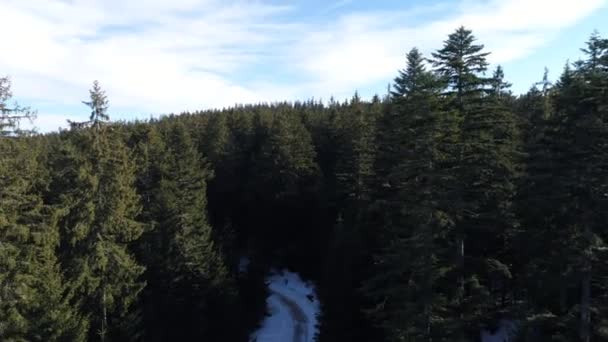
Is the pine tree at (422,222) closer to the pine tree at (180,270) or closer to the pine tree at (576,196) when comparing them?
the pine tree at (576,196)

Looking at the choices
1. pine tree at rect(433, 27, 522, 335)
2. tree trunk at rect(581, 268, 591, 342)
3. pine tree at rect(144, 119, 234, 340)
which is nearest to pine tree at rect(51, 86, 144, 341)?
pine tree at rect(144, 119, 234, 340)

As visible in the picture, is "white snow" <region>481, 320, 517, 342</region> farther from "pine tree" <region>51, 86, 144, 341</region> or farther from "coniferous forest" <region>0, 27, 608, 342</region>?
"pine tree" <region>51, 86, 144, 341</region>

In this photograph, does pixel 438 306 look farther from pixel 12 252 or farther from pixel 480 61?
pixel 12 252

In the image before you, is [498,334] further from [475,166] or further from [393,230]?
[475,166]

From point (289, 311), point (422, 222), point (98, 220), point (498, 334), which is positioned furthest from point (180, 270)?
point (498, 334)

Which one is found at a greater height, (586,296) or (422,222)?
(422,222)

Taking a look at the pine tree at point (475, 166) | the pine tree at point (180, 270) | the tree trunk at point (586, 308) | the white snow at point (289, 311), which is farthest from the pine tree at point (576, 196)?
the white snow at point (289, 311)

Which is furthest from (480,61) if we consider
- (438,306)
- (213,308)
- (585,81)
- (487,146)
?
(213,308)
